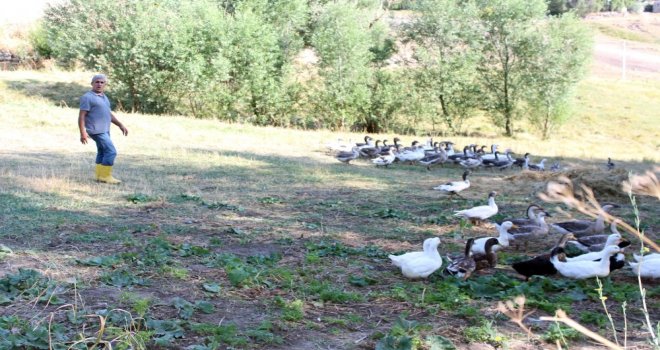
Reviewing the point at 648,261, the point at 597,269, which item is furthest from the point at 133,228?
the point at 648,261

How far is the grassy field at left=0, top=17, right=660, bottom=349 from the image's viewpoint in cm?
529

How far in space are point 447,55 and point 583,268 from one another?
3029cm

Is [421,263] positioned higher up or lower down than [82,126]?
lower down

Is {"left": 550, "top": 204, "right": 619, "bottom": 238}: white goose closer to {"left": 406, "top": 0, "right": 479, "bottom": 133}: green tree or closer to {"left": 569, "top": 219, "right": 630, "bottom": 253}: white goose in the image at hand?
{"left": 569, "top": 219, "right": 630, "bottom": 253}: white goose

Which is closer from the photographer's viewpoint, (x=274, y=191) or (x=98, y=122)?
(x=98, y=122)

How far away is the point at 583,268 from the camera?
7.09m

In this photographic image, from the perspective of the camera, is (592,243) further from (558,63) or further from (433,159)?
(558,63)

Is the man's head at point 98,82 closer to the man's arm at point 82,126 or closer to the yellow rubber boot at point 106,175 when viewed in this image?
the man's arm at point 82,126

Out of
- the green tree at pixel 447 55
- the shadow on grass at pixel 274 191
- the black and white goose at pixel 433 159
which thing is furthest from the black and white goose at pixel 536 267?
the green tree at pixel 447 55

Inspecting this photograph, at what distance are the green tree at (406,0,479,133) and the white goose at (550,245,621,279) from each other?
2945 cm

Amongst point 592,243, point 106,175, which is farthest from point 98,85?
point 592,243

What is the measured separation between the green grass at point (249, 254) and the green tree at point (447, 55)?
18044 mm

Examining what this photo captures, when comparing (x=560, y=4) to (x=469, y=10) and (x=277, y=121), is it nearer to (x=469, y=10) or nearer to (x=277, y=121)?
(x=469, y=10)

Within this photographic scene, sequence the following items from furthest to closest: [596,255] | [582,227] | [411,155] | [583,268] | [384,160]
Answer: [411,155] → [384,160] → [582,227] → [596,255] → [583,268]
